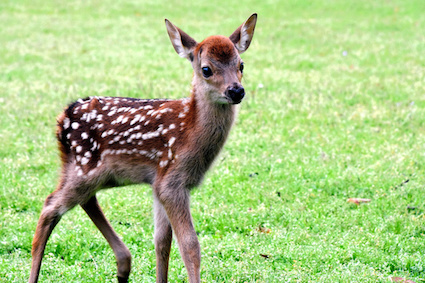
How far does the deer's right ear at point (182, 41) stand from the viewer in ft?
19.5

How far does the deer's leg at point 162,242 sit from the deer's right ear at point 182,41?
1.46 m

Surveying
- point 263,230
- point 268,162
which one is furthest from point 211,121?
point 268,162

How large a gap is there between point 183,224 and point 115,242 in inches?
35.3

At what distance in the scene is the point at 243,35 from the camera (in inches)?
240

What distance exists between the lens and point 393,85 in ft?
47.8

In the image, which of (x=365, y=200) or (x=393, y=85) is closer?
(x=365, y=200)

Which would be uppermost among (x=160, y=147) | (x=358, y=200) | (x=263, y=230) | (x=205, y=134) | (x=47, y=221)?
(x=205, y=134)

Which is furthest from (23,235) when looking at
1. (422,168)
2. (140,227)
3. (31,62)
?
(31,62)

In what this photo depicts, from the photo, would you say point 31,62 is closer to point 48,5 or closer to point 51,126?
point 51,126

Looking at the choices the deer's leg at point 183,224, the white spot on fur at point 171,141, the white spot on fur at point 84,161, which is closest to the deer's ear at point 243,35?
the white spot on fur at point 171,141

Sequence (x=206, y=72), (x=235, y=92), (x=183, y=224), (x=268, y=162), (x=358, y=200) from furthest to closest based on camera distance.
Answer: (x=268, y=162) → (x=358, y=200) → (x=206, y=72) → (x=183, y=224) → (x=235, y=92)

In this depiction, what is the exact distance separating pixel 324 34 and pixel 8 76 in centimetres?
1154

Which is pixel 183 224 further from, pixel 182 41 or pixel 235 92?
pixel 182 41

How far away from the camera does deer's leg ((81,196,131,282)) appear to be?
6.02 m
